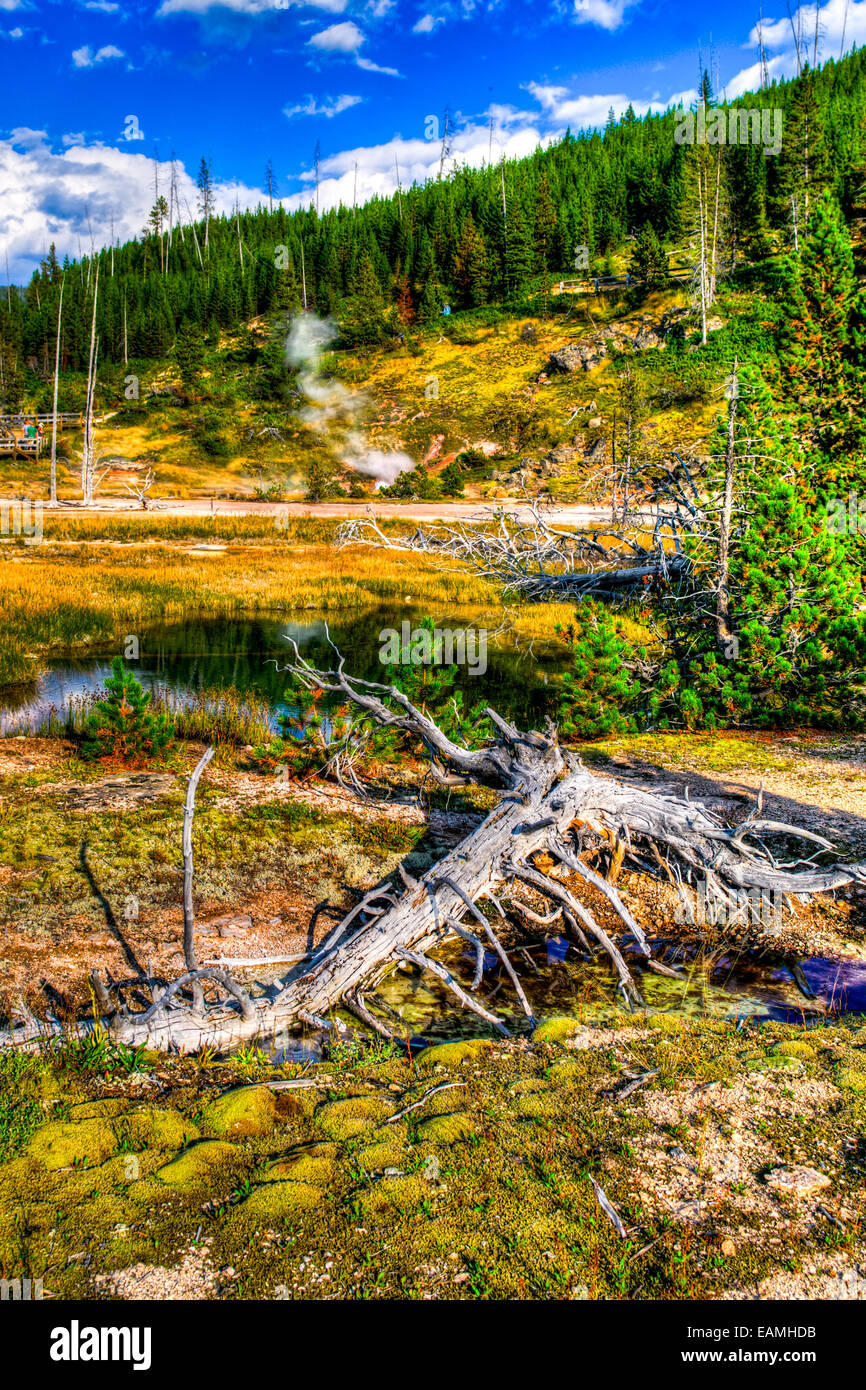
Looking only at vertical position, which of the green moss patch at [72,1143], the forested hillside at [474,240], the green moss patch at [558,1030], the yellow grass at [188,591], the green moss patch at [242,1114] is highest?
the forested hillside at [474,240]

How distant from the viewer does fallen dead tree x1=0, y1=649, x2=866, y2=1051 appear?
18.6ft

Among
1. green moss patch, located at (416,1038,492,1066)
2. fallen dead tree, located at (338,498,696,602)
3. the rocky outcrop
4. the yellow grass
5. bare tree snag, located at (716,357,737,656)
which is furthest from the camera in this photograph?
the rocky outcrop

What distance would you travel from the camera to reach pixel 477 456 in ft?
216

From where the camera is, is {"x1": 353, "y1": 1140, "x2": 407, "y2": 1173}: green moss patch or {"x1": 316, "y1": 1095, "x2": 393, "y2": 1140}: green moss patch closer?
{"x1": 353, "y1": 1140, "x2": 407, "y2": 1173}: green moss patch

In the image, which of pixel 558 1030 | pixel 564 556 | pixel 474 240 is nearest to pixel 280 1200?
pixel 558 1030

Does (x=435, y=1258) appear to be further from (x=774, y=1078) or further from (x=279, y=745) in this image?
(x=279, y=745)

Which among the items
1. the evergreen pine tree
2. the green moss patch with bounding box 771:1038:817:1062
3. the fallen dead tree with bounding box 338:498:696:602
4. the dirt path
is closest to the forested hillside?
the dirt path

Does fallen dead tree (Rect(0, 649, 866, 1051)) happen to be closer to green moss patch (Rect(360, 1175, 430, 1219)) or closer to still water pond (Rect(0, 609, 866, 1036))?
still water pond (Rect(0, 609, 866, 1036))

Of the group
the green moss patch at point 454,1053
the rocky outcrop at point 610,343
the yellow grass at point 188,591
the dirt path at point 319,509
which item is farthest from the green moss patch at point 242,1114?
the rocky outcrop at point 610,343

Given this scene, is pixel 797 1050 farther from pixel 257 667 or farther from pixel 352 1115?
pixel 257 667

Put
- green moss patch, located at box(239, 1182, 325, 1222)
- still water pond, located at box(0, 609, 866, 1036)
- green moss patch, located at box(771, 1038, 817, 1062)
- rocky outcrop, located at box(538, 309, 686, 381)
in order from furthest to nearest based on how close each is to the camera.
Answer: rocky outcrop, located at box(538, 309, 686, 381), still water pond, located at box(0, 609, 866, 1036), green moss patch, located at box(771, 1038, 817, 1062), green moss patch, located at box(239, 1182, 325, 1222)

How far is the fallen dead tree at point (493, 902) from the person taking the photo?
18.6ft

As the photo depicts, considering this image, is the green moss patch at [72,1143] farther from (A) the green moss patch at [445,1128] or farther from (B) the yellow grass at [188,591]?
(B) the yellow grass at [188,591]
